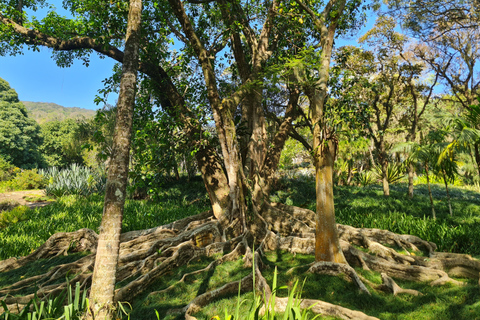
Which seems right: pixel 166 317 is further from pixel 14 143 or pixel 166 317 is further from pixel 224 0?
pixel 14 143

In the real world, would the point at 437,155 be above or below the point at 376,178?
above

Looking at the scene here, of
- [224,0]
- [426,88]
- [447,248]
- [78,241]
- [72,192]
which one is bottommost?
[447,248]

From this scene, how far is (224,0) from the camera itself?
6891mm

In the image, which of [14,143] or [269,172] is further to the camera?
[14,143]

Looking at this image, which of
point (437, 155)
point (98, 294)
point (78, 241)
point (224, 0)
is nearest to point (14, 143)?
point (78, 241)

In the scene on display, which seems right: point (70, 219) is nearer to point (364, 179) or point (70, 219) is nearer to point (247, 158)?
point (247, 158)

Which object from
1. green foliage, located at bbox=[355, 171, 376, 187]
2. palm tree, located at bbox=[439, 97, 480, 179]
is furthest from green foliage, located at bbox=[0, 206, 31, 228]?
green foliage, located at bbox=[355, 171, 376, 187]

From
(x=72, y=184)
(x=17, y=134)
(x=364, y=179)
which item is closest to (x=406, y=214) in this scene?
(x=364, y=179)

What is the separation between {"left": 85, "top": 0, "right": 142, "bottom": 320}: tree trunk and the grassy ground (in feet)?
2.78

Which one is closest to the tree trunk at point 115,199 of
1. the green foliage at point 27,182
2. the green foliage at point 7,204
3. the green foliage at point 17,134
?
the green foliage at point 7,204

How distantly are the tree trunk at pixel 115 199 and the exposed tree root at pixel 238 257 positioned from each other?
3.12ft

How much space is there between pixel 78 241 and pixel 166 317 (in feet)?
14.7

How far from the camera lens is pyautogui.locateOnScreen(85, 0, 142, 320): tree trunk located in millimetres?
3002

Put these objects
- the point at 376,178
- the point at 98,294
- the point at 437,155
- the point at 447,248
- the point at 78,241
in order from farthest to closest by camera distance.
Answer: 1. the point at 376,178
2. the point at 437,155
3. the point at 78,241
4. the point at 447,248
5. the point at 98,294
